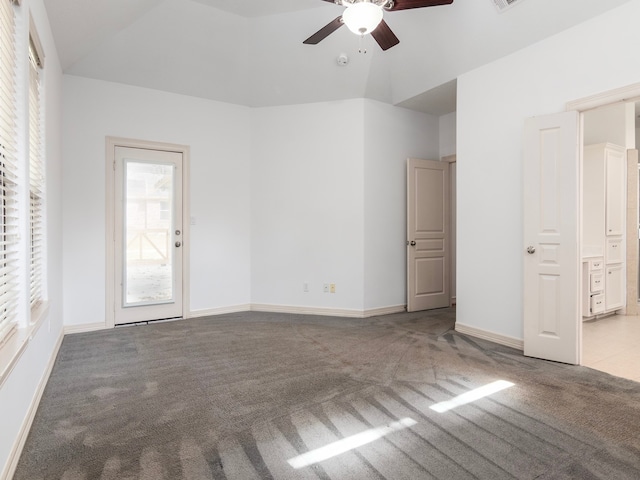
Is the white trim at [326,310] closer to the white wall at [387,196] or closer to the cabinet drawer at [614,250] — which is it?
the white wall at [387,196]

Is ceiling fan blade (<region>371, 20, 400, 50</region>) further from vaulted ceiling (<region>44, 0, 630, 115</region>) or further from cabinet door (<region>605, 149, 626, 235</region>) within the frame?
cabinet door (<region>605, 149, 626, 235</region>)

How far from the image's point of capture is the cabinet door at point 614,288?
4863 millimetres

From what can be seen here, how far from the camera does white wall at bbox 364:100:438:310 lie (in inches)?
198

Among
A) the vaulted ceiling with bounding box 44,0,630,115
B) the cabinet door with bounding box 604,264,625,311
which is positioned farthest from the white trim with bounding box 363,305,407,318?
the vaulted ceiling with bounding box 44,0,630,115

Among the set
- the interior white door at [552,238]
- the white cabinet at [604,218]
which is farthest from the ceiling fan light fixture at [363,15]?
the white cabinet at [604,218]

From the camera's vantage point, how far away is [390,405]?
2.44 m

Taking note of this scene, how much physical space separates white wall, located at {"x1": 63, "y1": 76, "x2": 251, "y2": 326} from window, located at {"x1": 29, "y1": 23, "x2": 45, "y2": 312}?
4.39 feet

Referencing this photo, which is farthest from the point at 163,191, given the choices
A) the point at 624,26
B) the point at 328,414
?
the point at 624,26

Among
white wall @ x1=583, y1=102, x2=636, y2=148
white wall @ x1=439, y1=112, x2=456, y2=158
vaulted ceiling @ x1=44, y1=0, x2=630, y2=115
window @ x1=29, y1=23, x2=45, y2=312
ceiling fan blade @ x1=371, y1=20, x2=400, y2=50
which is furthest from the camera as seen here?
white wall @ x1=439, y1=112, x2=456, y2=158

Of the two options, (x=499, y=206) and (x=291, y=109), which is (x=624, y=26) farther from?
(x=291, y=109)

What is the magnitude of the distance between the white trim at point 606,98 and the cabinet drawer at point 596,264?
7.71 ft

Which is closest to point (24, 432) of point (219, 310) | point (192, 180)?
A: point (219, 310)

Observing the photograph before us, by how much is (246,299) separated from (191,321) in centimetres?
85

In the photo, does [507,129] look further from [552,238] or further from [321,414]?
[321,414]
